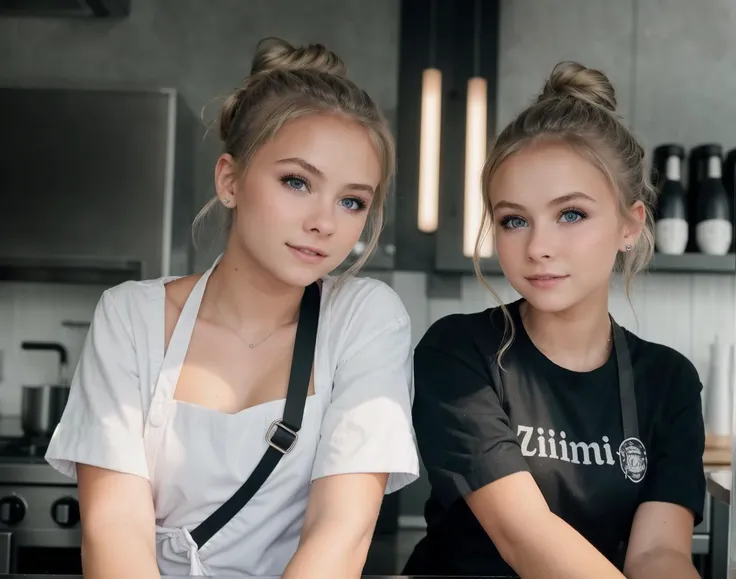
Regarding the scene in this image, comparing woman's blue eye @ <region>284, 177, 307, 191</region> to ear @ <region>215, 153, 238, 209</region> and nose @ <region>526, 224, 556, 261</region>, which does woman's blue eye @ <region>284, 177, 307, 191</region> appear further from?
nose @ <region>526, 224, 556, 261</region>

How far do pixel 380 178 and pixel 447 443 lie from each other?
0.40 m

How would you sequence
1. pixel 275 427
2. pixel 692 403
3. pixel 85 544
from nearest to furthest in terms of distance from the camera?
pixel 85 544
pixel 275 427
pixel 692 403

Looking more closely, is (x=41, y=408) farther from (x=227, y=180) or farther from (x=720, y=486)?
(x=720, y=486)

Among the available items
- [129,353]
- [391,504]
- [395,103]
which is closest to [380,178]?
[129,353]

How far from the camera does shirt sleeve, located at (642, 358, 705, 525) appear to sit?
3.70 ft

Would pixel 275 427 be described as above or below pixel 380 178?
below

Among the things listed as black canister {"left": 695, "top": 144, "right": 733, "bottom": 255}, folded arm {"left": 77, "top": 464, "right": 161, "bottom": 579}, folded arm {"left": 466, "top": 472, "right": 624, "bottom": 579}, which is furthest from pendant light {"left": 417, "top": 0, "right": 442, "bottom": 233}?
folded arm {"left": 77, "top": 464, "right": 161, "bottom": 579}

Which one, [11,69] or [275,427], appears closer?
[275,427]

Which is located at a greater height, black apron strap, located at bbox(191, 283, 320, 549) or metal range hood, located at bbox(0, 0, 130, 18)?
metal range hood, located at bbox(0, 0, 130, 18)

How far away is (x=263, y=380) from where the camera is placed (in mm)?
1154

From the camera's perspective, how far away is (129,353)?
3.66 ft

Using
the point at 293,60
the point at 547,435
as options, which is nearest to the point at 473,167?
the point at 293,60

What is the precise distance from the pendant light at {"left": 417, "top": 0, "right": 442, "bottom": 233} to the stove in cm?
119

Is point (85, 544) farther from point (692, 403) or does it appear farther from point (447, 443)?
point (692, 403)
